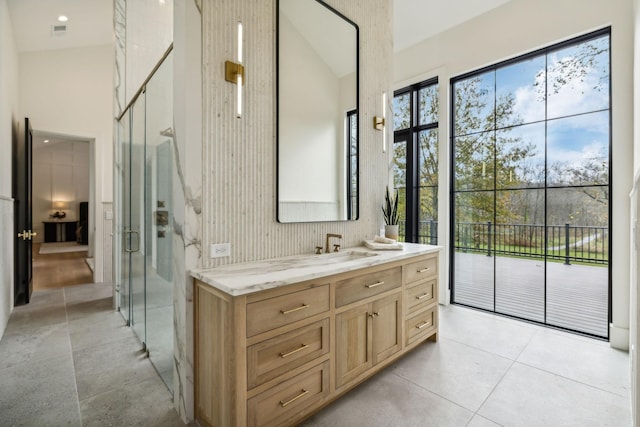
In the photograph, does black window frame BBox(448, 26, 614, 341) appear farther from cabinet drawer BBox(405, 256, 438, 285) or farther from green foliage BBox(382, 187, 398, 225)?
cabinet drawer BBox(405, 256, 438, 285)

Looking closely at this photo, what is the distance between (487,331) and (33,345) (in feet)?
13.5

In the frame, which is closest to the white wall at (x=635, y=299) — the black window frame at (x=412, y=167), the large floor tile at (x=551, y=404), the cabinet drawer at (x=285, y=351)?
the large floor tile at (x=551, y=404)

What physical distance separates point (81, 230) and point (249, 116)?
1014 centimetres

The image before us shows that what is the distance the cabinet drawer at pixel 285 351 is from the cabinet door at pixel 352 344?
14 centimetres

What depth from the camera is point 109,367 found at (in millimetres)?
2312

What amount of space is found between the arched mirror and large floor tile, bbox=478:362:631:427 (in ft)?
5.38

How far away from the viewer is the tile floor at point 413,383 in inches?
70.2

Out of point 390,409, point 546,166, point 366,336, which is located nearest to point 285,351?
point 366,336

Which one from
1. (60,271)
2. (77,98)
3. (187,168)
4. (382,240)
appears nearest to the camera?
(187,168)

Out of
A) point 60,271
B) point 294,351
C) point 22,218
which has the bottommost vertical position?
point 60,271

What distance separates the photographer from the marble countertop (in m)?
1.44

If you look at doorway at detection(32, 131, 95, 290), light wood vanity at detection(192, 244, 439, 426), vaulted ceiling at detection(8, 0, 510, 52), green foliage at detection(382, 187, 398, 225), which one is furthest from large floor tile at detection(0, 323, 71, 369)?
doorway at detection(32, 131, 95, 290)

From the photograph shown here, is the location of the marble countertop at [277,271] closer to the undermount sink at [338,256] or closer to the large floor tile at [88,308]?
the undermount sink at [338,256]

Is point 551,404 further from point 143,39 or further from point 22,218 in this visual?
point 22,218
